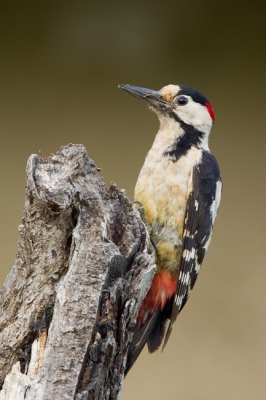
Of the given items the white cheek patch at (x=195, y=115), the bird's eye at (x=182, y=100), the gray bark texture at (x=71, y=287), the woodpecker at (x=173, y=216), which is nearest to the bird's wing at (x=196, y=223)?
the woodpecker at (x=173, y=216)

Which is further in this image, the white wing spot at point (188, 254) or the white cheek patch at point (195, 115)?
the white cheek patch at point (195, 115)

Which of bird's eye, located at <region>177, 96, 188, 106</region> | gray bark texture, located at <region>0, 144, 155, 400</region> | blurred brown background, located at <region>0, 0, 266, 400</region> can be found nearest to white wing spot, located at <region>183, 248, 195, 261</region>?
bird's eye, located at <region>177, 96, 188, 106</region>

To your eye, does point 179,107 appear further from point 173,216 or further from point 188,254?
point 188,254

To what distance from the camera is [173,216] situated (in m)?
2.82

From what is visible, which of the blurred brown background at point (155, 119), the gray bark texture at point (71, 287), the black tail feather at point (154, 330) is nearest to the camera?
the gray bark texture at point (71, 287)

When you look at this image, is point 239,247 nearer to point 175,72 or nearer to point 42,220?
point 175,72

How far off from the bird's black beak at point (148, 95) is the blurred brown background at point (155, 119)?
3.52ft

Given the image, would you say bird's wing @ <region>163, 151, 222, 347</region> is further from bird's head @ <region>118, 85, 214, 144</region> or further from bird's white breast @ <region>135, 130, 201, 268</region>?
bird's head @ <region>118, 85, 214, 144</region>

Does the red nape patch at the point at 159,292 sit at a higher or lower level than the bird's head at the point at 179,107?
lower

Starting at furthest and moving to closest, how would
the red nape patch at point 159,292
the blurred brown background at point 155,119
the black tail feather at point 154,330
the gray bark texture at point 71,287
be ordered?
the blurred brown background at point 155,119 → the red nape patch at point 159,292 → the black tail feather at point 154,330 → the gray bark texture at point 71,287

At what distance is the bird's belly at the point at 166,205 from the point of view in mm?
2820

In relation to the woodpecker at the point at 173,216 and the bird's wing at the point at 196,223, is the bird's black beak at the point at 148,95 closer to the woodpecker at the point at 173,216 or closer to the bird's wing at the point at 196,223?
the woodpecker at the point at 173,216

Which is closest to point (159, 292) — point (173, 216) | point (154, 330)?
point (154, 330)

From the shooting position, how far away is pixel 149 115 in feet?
13.6
